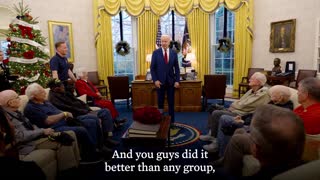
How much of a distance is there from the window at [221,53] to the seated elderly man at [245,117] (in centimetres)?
463

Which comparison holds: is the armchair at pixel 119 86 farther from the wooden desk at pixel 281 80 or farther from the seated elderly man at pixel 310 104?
the seated elderly man at pixel 310 104

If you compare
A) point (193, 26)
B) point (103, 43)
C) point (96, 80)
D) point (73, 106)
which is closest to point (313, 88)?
point (73, 106)

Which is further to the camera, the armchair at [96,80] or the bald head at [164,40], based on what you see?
the armchair at [96,80]

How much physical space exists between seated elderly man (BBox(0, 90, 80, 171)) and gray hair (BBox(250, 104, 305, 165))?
6.55 feet

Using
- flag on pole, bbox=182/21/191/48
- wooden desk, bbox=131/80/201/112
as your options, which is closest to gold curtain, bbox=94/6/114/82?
wooden desk, bbox=131/80/201/112

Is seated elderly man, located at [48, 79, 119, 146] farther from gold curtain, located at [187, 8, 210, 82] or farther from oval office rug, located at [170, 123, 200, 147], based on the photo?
gold curtain, located at [187, 8, 210, 82]

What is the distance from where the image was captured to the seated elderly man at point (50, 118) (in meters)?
2.63

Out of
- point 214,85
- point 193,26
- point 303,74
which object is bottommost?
point 214,85

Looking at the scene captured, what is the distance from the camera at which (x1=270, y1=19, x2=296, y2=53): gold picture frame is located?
581 centimetres

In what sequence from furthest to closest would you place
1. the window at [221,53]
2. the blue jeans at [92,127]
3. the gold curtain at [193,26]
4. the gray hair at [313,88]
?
the window at [221,53], the gold curtain at [193,26], the blue jeans at [92,127], the gray hair at [313,88]

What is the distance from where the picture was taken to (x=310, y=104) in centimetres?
207

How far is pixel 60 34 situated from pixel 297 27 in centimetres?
597

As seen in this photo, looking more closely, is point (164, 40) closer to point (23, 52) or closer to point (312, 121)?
point (23, 52)

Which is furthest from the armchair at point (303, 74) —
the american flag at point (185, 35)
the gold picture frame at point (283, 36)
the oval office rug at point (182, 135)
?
the american flag at point (185, 35)
